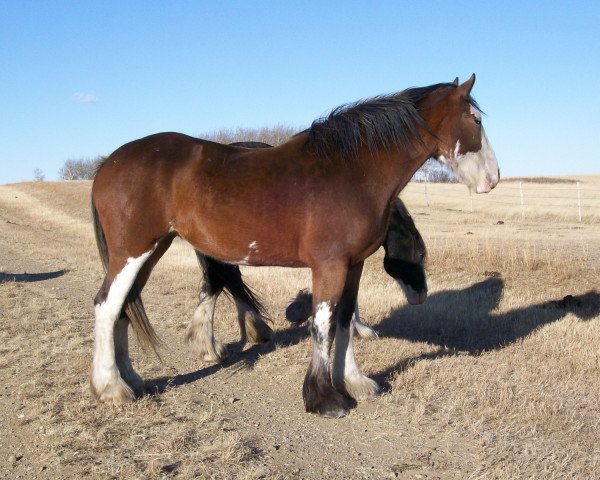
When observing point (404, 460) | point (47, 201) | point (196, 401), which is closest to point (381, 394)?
point (404, 460)

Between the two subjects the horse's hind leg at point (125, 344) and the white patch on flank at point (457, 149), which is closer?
the white patch on flank at point (457, 149)

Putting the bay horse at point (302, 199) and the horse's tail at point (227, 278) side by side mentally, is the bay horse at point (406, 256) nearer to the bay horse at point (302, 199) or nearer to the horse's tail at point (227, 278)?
the horse's tail at point (227, 278)

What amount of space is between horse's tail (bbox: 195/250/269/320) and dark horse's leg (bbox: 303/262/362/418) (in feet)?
7.09

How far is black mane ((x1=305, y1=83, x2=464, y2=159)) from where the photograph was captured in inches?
188

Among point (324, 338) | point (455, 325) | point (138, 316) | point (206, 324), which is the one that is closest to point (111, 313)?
point (138, 316)

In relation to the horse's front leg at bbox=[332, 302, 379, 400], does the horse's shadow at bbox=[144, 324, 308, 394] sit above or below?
below

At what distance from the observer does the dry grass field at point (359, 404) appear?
3822 millimetres

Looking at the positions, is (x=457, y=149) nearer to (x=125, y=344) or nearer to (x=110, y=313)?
(x=110, y=313)

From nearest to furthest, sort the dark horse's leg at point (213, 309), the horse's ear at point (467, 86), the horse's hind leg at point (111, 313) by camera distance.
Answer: the horse's ear at point (467, 86) → the horse's hind leg at point (111, 313) → the dark horse's leg at point (213, 309)

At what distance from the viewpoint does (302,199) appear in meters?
4.59

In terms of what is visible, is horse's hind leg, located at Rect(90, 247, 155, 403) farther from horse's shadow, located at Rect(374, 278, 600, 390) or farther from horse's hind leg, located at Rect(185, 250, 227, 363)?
horse's shadow, located at Rect(374, 278, 600, 390)

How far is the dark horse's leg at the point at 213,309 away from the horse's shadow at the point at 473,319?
1.72m

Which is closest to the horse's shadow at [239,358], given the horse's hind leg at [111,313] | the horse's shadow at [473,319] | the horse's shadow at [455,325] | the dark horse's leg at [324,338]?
the horse's shadow at [455,325]

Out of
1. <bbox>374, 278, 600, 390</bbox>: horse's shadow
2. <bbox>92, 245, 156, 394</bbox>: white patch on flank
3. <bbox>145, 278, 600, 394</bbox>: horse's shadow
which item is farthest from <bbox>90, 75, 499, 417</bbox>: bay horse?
<bbox>374, 278, 600, 390</bbox>: horse's shadow
